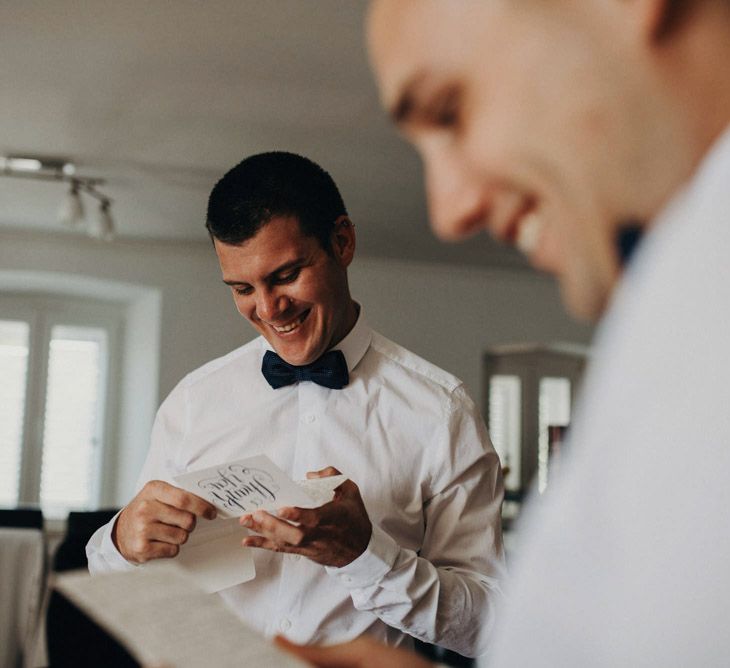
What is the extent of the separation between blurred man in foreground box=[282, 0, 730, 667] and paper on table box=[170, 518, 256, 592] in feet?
2.73

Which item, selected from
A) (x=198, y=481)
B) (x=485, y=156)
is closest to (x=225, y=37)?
(x=198, y=481)

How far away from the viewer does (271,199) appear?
1580 mm

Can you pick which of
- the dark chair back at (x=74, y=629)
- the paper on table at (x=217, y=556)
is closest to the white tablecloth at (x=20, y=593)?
the dark chair back at (x=74, y=629)

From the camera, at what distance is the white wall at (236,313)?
259 inches

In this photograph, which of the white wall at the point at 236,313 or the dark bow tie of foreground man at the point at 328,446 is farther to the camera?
the white wall at the point at 236,313

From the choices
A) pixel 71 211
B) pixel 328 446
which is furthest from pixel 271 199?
pixel 71 211

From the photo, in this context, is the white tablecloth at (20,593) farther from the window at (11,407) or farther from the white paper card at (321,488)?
the window at (11,407)

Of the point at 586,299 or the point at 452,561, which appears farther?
the point at 452,561

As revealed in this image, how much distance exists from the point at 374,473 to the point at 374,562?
271 mm

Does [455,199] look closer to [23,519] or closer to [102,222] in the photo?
[23,519]

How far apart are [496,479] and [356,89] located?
2.54 m

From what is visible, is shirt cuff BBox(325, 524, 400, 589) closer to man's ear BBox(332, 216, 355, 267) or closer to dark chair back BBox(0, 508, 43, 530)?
man's ear BBox(332, 216, 355, 267)

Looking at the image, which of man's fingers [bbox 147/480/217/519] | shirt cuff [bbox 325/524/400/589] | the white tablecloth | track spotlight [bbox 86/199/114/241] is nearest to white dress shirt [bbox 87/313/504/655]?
shirt cuff [bbox 325/524/400/589]

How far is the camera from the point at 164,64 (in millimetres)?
3648
